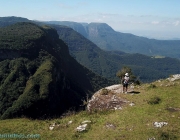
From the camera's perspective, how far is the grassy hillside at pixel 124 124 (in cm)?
1734

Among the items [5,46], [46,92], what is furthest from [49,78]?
[5,46]

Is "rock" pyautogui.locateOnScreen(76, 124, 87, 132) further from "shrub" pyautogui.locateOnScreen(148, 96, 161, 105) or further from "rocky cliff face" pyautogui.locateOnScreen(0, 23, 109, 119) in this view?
"rocky cliff face" pyautogui.locateOnScreen(0, 23, 109, 119)

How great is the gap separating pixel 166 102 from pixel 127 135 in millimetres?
7650

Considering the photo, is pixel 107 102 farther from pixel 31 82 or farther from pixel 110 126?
pixel 31 82

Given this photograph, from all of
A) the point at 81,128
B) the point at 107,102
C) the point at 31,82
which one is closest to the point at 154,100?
the point at 107,102

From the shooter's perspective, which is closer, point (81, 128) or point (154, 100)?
point (81, 128)

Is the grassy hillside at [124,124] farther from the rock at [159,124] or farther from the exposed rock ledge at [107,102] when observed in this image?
the exposed rock ledge at [107,102]

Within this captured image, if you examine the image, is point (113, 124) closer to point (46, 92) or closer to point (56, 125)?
point (56, 125)

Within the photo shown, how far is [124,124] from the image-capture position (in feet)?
62.2

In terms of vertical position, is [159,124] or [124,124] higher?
[159,124]

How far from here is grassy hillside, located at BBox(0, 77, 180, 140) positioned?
17344mm

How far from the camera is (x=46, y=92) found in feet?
454

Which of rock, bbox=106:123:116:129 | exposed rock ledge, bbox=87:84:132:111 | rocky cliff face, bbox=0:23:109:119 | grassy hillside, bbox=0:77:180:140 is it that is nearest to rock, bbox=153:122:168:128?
grassy hillside, bbox=0:77:180:140

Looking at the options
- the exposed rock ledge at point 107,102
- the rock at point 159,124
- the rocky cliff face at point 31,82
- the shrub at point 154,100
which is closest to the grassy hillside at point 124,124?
the shrub at point 154,100
